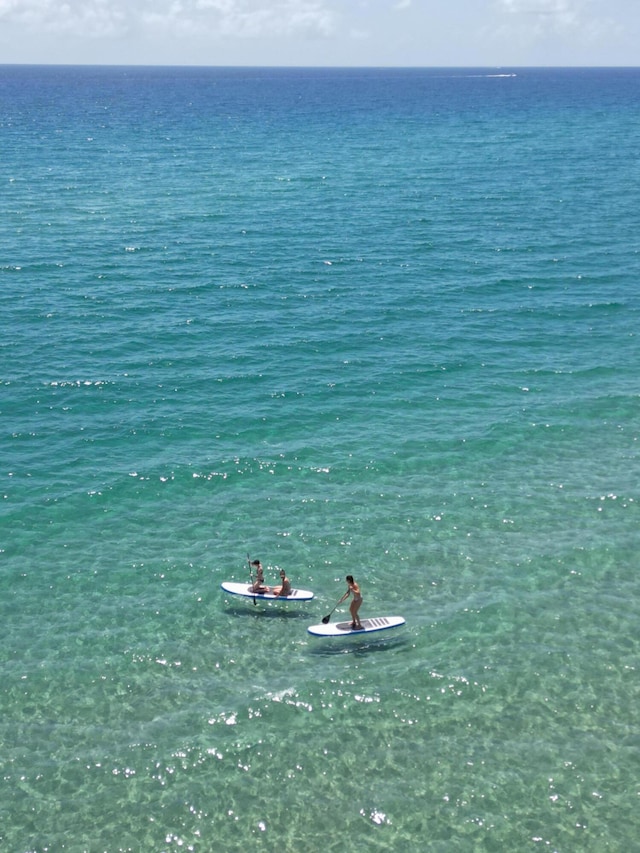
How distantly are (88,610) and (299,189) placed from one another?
7175 centimetres

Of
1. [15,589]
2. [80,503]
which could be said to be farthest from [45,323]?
[15,589]

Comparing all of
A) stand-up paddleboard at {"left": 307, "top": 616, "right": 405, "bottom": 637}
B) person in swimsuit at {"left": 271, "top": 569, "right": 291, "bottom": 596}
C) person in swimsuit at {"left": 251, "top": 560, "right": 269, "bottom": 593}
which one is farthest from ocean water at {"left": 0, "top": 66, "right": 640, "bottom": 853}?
person in swimsuit at {"left": 251, "top": 560, "right": 269, "bottom": 593}

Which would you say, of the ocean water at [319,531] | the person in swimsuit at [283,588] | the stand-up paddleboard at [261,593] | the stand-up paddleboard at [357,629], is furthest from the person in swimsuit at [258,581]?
the stand-up paddleboard at [357,629]

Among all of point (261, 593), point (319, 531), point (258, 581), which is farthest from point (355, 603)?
point (319, 531)

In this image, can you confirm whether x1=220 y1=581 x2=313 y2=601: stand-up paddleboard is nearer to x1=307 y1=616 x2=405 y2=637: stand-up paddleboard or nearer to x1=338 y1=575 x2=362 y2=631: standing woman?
x1=307 y1=616 x2=405 y2=637: stand-up paddleboard

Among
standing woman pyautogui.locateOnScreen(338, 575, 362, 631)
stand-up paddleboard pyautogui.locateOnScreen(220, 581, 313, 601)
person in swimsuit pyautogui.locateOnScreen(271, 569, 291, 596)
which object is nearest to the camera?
standing woman pyautogui.locateOnScreen(338, 575, 362, 631)

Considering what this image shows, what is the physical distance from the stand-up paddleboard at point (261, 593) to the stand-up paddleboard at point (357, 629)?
5.10 feet

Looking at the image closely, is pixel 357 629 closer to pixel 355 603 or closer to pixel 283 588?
pixel 355 603

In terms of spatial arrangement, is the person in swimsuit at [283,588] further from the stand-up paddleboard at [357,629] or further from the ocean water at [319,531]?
the stand-up paddleboard at [357,629]

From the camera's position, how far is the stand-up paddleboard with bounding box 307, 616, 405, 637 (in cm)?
2925

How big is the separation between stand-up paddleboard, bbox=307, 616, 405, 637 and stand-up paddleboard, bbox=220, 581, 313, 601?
1.55 meters

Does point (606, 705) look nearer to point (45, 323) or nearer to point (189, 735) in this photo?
point (189, 735)

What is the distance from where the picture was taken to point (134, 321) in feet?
185

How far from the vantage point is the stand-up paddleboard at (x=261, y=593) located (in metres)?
30.8
